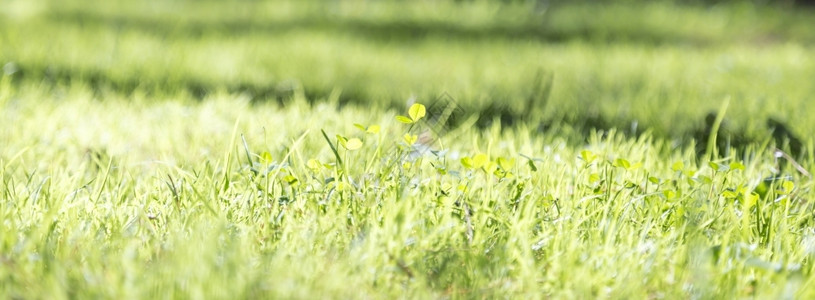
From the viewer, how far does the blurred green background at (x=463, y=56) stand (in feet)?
9.26

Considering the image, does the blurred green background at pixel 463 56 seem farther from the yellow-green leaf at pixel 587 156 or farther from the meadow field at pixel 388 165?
the yellow-green leaf at pixel 587 156

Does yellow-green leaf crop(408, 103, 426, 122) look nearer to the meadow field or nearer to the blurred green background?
the meadow field

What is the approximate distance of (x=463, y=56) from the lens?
4.17m


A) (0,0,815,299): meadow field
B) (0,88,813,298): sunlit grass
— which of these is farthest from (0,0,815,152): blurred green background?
(0,88,813,298): sunlit grass

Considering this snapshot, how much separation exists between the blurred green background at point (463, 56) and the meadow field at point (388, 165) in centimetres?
2

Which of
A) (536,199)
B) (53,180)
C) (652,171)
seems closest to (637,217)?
(536,199)

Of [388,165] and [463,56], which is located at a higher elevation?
[388,165]

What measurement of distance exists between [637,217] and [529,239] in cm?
29

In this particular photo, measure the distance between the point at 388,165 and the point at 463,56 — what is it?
8.74ft

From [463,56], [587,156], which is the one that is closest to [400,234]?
[587,156]

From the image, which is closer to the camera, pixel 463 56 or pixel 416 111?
pixel 416 111

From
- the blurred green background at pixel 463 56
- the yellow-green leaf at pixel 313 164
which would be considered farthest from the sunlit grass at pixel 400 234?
the blurred green background at pixel 463 56

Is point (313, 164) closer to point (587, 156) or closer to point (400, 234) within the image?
point (400, 234)

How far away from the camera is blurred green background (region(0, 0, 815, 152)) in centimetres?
282
